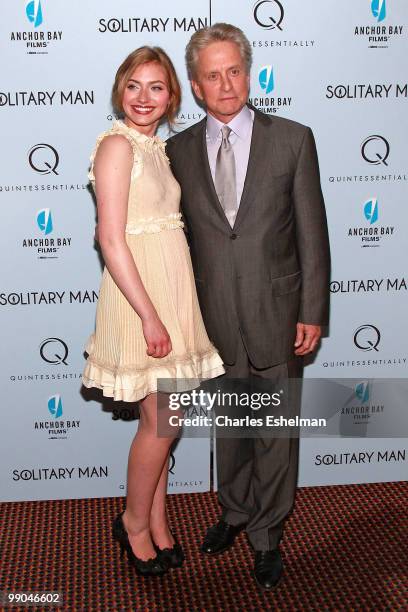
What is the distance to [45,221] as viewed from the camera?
3.11m

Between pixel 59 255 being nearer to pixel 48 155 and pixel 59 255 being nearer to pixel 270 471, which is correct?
pixel 48 155

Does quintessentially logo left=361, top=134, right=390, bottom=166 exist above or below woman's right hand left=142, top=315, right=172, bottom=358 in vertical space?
above

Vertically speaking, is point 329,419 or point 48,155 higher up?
point 48,155

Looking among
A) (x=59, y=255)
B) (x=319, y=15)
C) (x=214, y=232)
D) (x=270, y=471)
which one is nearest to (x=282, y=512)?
(x=270, y=471)

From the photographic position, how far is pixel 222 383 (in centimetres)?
289

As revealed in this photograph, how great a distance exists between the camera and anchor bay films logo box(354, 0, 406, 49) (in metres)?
3.01

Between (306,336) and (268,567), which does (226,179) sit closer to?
(306,336)

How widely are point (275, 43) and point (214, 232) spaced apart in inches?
38.0

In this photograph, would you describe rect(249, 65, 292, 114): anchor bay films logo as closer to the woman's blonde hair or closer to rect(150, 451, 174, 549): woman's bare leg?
the woman's blonde hair

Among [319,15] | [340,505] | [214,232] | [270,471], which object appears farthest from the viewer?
[340,505]

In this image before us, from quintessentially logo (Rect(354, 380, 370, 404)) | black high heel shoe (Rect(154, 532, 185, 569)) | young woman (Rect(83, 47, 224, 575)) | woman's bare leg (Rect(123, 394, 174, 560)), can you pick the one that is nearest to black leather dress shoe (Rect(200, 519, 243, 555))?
black high heel shoe (Rect(154, 532, 185, 569))

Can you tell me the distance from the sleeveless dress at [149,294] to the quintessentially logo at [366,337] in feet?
3.58

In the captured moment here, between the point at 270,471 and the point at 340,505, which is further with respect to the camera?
the point at 340,505

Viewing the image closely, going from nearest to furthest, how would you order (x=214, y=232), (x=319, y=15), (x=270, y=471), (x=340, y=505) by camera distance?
(x=214, y=232) < (x=270, y=471) < (x=319, y=15) < (x=340, y=505)
